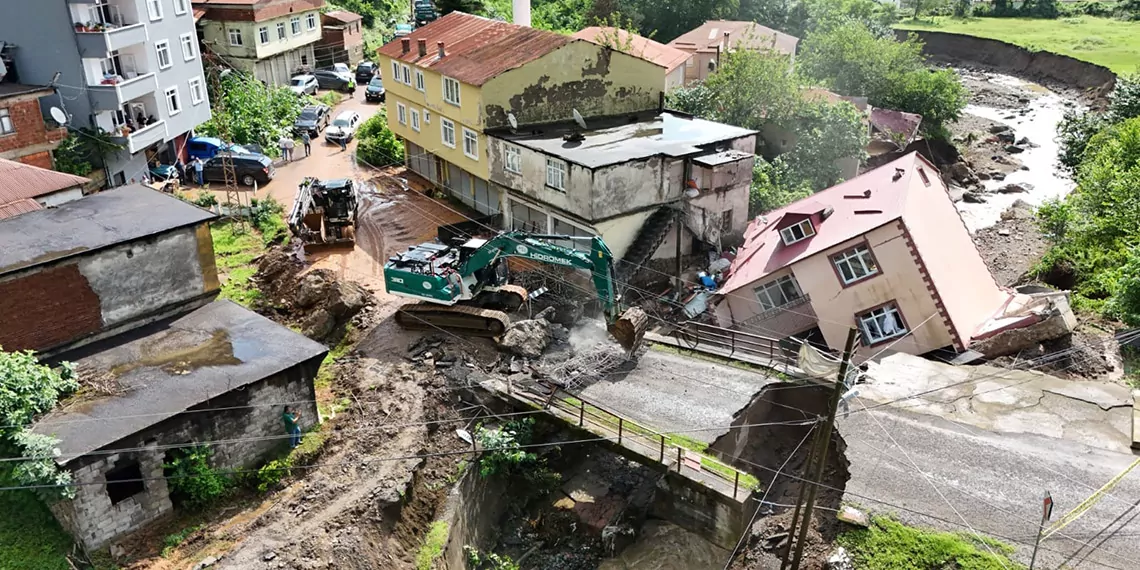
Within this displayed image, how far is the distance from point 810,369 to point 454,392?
11.5 metres

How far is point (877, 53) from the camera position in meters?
61.8

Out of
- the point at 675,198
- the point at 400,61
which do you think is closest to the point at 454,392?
the point at 675,198

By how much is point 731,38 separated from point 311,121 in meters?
32.6

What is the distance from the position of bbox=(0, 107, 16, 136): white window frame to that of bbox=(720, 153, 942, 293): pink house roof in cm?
3311

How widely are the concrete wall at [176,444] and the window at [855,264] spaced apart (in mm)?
18924

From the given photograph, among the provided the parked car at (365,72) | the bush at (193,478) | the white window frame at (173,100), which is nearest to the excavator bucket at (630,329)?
the bush at (193,478)

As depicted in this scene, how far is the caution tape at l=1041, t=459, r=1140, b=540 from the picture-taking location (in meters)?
20.1

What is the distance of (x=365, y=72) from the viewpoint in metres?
65.4

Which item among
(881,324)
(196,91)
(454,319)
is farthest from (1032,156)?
(196,91)

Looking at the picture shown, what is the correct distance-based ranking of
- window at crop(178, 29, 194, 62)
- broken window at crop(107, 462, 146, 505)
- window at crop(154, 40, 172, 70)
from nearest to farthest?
broken window at crop(107, 462, 146, 505) < window at crop(154, 40, 172, 70) < window at crop(178, 29, 194, 62)

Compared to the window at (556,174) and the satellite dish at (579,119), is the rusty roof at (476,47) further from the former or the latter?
the window at (556,174)

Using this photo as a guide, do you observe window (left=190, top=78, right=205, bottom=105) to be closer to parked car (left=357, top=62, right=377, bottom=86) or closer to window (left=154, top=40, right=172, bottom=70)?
window (left=154, top=40, right=172, bottom=70)

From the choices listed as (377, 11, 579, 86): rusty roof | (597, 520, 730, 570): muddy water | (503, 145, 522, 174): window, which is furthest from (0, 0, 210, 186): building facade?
(597, 520, 730, 570): muddy water

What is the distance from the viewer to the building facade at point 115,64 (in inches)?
1575
